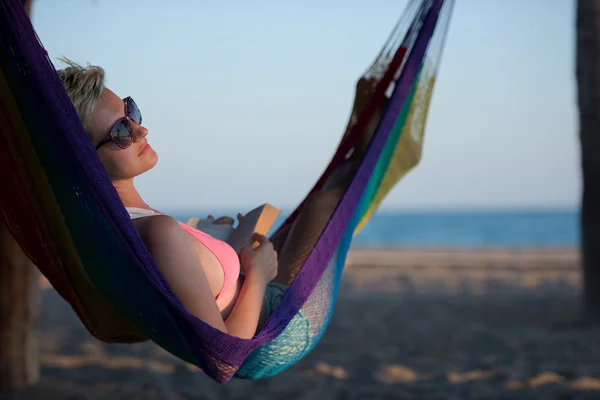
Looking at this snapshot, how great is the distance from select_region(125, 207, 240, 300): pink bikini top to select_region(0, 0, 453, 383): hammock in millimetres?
107

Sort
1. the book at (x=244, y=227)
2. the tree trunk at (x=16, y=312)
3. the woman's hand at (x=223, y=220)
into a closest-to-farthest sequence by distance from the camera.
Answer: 1. the book at (x=244, y=227)
2. the woman's hand at (x=223, y=220)
3. the tree trunk at (x=16, y=312)

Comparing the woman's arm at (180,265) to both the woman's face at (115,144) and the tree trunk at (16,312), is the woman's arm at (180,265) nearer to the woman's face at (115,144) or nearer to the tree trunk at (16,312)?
the woman's face at (115,144)

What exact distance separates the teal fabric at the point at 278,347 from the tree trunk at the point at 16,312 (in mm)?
1479

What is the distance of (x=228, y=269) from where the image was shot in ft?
5.05

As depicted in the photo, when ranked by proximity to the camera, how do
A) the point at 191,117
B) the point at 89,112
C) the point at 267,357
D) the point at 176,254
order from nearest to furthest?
1. the point at 176,254
2. the point at 89,112
3. the point at 267,357
4. the point at 191,117

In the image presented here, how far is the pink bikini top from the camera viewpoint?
1492mm

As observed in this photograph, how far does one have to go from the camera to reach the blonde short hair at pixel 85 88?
4.85 feet

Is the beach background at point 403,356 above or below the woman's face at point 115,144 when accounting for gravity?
below

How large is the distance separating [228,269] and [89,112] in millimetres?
461

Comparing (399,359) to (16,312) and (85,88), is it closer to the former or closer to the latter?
(16,312)

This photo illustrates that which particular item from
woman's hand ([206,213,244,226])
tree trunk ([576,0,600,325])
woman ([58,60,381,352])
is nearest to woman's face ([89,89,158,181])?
woman ([58,60,381,352])

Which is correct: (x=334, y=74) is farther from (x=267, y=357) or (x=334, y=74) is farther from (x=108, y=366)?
(x=267, y=357)

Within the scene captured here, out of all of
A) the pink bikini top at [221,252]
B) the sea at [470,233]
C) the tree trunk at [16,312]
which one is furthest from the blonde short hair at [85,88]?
the sea at [470,233]

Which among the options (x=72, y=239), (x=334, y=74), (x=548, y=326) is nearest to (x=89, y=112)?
(x=72, y=239)
